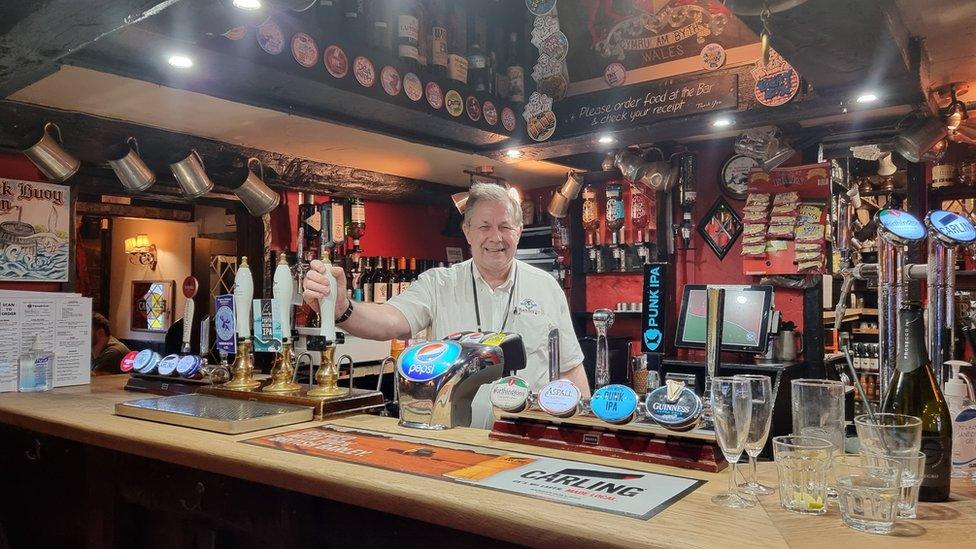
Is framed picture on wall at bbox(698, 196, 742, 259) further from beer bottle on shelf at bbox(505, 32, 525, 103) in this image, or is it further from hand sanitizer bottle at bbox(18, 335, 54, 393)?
hand sanitizer bottle at bbox(18, 335, 54, 393)

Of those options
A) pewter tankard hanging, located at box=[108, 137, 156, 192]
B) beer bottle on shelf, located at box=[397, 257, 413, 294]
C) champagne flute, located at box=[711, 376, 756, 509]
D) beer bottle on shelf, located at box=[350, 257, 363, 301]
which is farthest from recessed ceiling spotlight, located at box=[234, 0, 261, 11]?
beer bottle on shelf, located at box=[397, 257, 413, 294]

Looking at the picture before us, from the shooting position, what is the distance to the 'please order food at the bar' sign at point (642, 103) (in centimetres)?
423

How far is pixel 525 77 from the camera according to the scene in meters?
5.09

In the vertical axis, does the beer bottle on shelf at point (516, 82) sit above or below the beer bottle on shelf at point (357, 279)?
above

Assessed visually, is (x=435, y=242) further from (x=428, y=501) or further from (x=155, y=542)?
(x=428, y=501)

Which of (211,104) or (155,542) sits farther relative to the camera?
(211,104)

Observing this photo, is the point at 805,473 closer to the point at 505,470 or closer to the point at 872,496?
the point at 872,496

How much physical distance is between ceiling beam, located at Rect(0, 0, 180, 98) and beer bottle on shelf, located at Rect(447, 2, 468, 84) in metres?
2.27

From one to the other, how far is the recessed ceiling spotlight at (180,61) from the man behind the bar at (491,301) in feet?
4.82

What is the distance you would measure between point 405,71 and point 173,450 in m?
2.87

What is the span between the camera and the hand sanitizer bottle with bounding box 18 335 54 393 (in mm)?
2926

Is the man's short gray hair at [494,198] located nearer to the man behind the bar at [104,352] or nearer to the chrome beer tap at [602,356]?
Result: the chrome beer tap at [602,356]

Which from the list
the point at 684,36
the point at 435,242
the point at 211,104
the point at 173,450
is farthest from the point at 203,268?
the point at 173,450

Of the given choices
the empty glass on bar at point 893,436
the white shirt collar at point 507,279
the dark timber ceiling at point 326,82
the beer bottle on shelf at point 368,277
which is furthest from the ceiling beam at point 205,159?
the empty glass on bar at point 893,436
